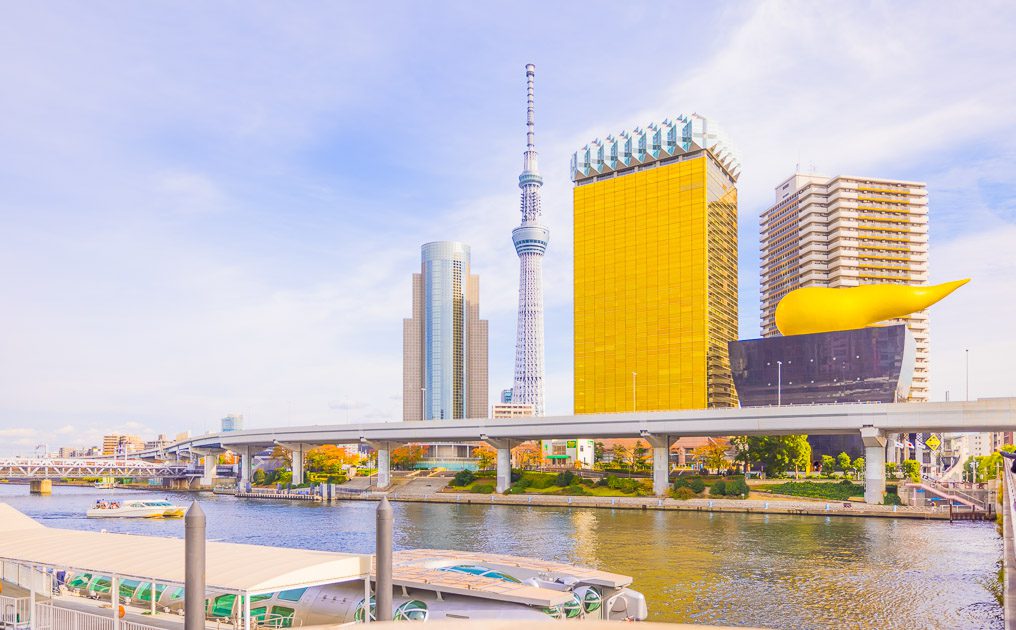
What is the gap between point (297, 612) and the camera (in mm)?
25953

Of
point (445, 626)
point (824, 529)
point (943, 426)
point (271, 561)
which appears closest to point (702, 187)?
point (943, 426)

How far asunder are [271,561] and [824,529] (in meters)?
53.2

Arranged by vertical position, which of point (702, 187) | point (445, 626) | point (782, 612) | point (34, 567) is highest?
point (702, 187)

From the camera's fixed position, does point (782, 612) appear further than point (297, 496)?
No

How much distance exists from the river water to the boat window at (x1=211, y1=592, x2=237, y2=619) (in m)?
15.5

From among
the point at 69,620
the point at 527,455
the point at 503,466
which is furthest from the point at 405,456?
the point at 69,620

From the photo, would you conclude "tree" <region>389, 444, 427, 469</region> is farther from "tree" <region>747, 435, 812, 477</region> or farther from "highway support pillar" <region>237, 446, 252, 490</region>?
"tree" <region>747, 435, 812, 477</region>

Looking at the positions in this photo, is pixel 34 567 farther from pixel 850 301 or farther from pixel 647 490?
pixel 850 301

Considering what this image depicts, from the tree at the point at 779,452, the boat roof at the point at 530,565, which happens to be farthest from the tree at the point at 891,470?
the boat roof at the point at 530,565

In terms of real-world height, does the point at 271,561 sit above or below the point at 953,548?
above

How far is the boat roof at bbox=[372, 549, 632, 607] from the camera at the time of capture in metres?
25.6

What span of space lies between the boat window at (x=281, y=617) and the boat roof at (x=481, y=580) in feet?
10.9

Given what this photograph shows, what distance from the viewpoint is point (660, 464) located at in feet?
316

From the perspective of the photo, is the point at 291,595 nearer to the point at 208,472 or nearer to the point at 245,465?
the point at 245,465
